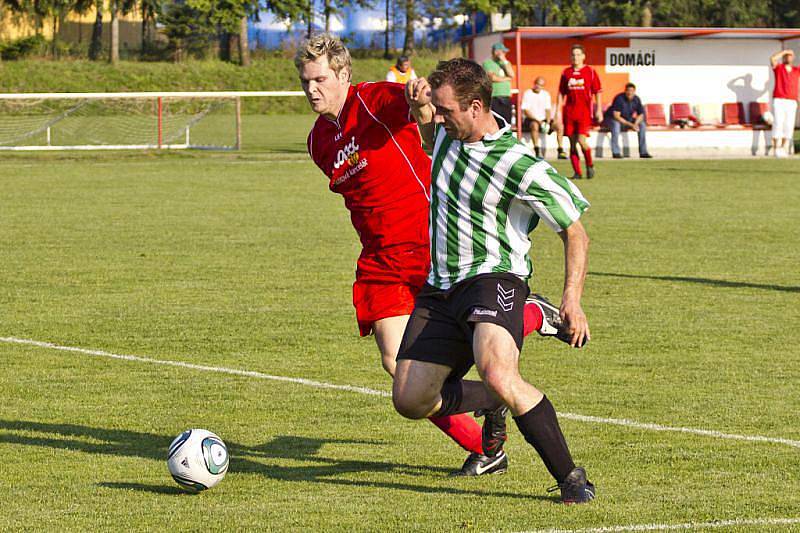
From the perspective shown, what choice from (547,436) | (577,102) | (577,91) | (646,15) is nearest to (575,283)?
(547,436)

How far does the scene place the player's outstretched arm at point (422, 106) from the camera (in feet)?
17.4

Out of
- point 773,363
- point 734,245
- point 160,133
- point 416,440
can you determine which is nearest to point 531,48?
point 160,133

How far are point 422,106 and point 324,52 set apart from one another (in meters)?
0.59

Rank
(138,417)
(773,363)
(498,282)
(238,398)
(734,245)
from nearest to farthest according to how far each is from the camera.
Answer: (498,282) → (138,417) → (238,398) → (773,363) → (734,245)

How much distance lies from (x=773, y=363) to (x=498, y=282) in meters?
3.59

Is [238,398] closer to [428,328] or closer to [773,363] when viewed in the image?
[428,328]

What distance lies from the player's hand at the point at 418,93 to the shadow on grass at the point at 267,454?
159cm

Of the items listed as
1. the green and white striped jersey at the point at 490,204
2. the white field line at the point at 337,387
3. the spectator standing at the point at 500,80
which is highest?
the spectator standing at the point at 500,80

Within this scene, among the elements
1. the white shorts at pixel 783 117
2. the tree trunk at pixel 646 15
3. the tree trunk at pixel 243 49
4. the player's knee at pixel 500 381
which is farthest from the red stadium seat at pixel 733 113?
the tree trunk at pixel 646 15

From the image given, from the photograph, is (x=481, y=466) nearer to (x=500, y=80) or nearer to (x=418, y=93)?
(x=418, y=93)

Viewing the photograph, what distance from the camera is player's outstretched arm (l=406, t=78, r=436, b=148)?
17.4 ft

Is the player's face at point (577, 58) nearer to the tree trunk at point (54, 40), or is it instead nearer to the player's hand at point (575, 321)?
the player's hand at point (575, 321)

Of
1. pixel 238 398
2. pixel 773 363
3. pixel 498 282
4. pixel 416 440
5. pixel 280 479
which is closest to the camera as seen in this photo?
pixel 498 282

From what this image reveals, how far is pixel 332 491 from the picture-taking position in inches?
214
